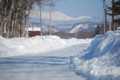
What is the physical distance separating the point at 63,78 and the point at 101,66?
1618 millimetres

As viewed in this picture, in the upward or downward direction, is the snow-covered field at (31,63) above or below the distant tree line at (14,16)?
below

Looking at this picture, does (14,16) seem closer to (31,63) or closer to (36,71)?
(31,63)

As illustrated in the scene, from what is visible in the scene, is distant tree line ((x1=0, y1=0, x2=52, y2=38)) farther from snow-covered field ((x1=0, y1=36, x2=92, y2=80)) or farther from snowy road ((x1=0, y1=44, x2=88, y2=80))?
snowy road ((x1=0, y1=44, x2=88, y2=80))

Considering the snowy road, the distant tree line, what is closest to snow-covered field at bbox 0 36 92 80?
the snowy road

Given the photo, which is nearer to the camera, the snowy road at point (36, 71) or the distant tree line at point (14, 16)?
the snowy road at point (36, 71)

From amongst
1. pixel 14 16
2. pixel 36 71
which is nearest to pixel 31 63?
pixel 36 71

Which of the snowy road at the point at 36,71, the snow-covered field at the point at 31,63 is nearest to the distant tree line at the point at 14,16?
the snow-covered field at the point at 31,63

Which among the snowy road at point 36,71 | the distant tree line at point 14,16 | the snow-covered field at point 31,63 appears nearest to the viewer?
the snowy road at point 36,71

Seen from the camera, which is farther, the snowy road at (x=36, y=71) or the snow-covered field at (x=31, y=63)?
the snow-covered field at (x=31, y=63)

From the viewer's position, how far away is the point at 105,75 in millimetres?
7828

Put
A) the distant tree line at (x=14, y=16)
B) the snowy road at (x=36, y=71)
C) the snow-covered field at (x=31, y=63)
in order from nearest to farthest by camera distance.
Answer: the snowy road at (x=36, y=71), the snow-covered field at (x=31, y=63), the distant tree line at (x=14, y=16)

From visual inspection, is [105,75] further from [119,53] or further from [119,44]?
[119,44]

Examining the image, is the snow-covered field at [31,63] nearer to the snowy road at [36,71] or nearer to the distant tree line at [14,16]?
the snowy road at [36,71]

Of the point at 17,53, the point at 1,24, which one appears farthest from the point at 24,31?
the point at 17,53
